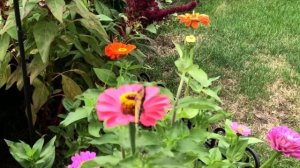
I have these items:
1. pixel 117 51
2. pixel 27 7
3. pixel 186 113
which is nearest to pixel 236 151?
pixel 186 113

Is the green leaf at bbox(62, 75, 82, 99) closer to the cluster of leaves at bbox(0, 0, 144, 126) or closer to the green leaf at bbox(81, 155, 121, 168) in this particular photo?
the cluster of leaves at bbox(0, 0, 144, 126)

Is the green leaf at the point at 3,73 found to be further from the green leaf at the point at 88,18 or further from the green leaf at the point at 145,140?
the green leaf at the point at 145,140

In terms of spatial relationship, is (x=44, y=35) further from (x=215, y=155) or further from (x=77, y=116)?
(x=215, y=155)

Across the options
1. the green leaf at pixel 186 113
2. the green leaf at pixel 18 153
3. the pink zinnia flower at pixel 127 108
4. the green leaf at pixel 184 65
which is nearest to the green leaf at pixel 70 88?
the green leaf at pixel 18 153

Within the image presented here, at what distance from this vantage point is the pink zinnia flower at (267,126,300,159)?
1.44 metres

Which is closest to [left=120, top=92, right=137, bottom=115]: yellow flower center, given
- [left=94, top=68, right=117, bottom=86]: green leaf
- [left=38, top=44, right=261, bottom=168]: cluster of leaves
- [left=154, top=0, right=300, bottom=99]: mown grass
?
[left=38, top=44, right=261, bottom=168]: cluster of leaves

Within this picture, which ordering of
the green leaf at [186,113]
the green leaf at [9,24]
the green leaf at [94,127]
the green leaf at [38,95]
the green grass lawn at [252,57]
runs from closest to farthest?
1. the green leaf at [186,113]
2. the green leaf at [94,127]
3. the green leaf at [9,24]
4. the green leaf at [38,95]
5. the green grass lawn at [252,57]

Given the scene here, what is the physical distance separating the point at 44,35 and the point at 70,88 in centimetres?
30

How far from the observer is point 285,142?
1.45m

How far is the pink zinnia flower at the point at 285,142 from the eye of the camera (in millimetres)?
1439

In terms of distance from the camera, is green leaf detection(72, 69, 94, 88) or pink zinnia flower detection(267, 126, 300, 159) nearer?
pink zinnia flower detection(267, 126, 300, 159)

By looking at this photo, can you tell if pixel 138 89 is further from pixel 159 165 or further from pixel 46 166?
pixel 46 166

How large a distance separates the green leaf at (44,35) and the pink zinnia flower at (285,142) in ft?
3.09

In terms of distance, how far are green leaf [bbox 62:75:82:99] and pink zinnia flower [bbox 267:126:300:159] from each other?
992 mm
